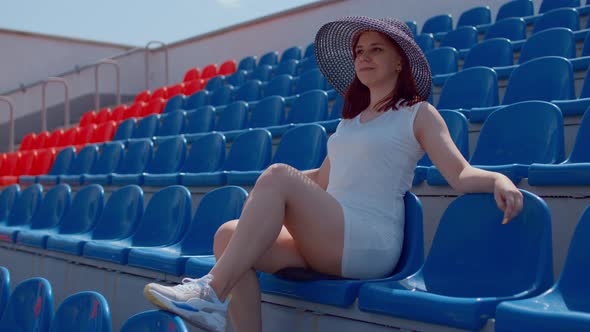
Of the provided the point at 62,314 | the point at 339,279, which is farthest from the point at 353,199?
the point at 62,314

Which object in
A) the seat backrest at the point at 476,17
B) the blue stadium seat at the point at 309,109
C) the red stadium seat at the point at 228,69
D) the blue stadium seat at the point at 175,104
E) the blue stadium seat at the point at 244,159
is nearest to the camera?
the blue stadium seat at the point at 244,159

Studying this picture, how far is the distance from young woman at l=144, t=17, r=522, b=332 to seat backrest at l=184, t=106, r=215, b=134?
2539mm

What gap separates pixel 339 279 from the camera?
1504 millimetres

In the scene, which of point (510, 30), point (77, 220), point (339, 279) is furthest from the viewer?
point (510, 30)

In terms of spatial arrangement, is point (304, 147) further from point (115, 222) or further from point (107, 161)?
point (107, 161)

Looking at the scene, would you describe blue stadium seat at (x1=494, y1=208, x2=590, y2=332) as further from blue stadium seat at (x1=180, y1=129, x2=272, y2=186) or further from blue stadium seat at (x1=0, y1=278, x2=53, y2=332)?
blue stadium seat at (x1=180, y1=129, x2=272, y2=186)

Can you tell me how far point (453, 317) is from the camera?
1.19 m

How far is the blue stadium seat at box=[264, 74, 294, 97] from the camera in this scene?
14.5 ft

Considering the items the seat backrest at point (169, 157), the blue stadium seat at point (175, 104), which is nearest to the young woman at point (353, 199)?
the seat backrest at point (169, 157)

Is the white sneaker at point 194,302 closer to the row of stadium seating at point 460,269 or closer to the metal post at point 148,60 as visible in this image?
the row of stadium seating at point 460,269

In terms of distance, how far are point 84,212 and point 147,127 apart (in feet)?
6.20

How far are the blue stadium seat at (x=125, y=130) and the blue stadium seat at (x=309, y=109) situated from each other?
1.83 m

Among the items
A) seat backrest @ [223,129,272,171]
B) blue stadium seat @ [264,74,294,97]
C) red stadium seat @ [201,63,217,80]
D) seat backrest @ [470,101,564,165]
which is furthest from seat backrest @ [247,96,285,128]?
red stadium seat @ [201,63,217,80]

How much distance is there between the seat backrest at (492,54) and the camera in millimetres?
3291
